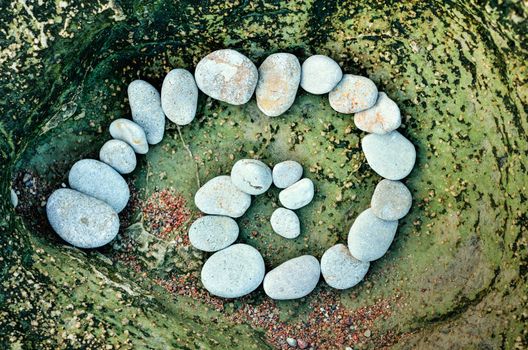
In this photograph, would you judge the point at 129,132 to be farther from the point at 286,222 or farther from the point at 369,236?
the point at 369,236

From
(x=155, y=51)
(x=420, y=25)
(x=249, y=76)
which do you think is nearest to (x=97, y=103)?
(x=155, y=51)

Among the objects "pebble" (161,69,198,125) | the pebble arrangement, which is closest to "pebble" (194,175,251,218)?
the pebble arrangement

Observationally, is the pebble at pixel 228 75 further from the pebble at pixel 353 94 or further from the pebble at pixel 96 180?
the pebble at pixel 96 180

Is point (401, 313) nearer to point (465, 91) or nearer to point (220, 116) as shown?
point (465, 91)

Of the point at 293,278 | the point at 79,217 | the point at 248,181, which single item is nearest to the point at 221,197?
the point at 248,181

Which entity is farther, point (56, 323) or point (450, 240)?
point (450, 240)

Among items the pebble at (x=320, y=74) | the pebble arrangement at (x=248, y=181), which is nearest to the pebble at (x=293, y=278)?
the pebble arrangement at (x=248, y=181)
